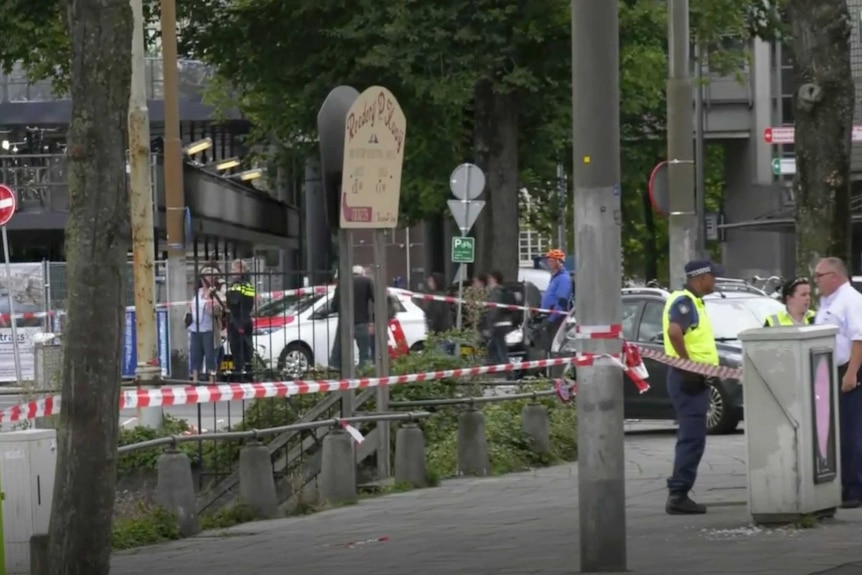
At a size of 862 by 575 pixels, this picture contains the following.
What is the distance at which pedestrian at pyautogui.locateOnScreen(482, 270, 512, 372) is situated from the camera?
27812 mm

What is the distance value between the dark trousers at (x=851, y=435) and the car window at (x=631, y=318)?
8.12 m

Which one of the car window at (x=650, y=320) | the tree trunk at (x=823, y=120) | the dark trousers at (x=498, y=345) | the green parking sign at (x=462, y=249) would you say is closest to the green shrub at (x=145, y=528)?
the tree trunk at (x=823, y=120)

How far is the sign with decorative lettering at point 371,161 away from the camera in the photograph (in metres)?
15.2

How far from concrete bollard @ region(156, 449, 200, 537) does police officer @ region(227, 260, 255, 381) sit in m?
3.63

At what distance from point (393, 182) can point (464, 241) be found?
47.2 ft

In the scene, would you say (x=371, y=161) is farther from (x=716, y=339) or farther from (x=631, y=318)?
(x=716, y=339)

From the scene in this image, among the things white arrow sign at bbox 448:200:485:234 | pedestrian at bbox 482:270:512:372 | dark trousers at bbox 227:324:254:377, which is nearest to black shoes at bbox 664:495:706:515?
dark trousers at bbox 227:324:254:377

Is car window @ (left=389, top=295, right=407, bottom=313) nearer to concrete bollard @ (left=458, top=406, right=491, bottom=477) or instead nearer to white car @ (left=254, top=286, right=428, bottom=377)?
white car @ (left=254, top=286, right=428, bottom=377)

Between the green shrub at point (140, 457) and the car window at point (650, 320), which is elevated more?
the car window at point (650, 320)

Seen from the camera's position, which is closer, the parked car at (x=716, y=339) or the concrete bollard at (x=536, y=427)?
the concrete bollard at (x=536, y=427)

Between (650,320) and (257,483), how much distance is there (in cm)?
763

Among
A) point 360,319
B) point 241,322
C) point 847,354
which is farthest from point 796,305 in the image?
point 360,319

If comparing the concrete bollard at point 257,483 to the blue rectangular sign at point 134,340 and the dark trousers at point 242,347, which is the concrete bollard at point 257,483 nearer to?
the dark trousers at point 242,347

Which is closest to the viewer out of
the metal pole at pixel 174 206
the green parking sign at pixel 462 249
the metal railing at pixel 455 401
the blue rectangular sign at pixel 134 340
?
the metal railing at pixel 455 401
